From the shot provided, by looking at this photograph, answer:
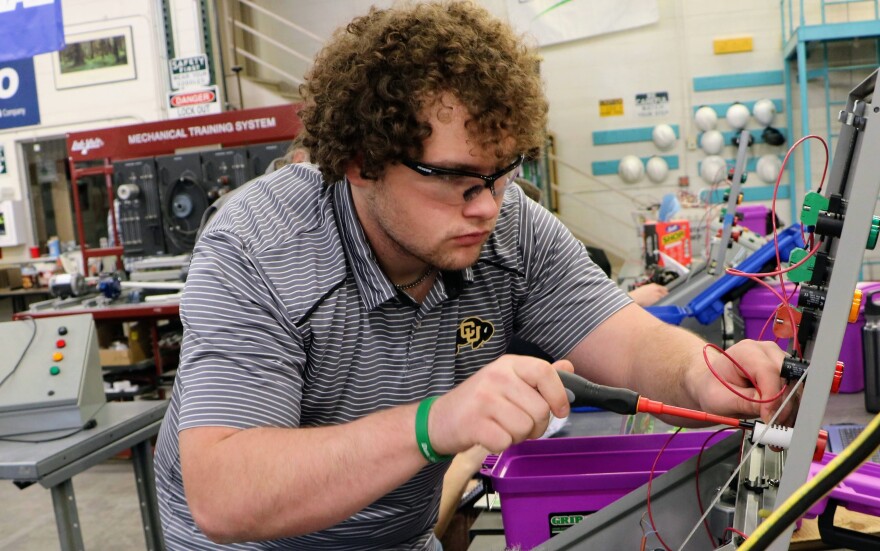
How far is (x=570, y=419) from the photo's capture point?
186 centimetres

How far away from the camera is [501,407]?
2.63ft

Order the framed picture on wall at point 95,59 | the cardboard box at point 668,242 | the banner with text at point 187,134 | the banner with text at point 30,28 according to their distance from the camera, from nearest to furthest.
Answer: the cardboard box at point 668,242 < the banner with text at point 30,28 < the banner with text at point 187,134 < the framed picture on wall at point 95,59

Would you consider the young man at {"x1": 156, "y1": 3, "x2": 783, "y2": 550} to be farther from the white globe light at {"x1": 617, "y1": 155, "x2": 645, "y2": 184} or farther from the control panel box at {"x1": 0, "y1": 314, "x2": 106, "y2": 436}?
the white globe light at {"x1": 617, "y1": 155, "x2": 645, "y2": 184}

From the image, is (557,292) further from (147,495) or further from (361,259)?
(147,495)

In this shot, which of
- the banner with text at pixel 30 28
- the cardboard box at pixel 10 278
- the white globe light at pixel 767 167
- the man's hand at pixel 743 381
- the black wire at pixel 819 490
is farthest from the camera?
the cardboard box at pixel 10 278

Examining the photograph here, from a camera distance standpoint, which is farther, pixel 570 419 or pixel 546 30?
pixel 546 30

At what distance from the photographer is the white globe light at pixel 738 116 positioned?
7.36 meters

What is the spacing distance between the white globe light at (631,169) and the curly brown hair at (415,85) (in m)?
6.83

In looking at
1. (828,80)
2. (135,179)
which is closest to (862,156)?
(135,179)

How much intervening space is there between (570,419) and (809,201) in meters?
1.21

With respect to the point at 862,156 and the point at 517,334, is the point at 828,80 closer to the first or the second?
the point at 517,334

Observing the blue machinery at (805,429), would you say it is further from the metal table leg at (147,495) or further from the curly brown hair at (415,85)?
the metal table leg at (147,495)

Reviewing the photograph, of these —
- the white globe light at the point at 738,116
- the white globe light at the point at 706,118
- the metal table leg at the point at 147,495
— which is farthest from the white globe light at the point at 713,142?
the metal table leg at the point at 147,495

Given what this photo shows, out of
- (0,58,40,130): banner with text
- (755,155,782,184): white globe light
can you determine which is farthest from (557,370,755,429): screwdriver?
(755,155,782,184): white globe light
